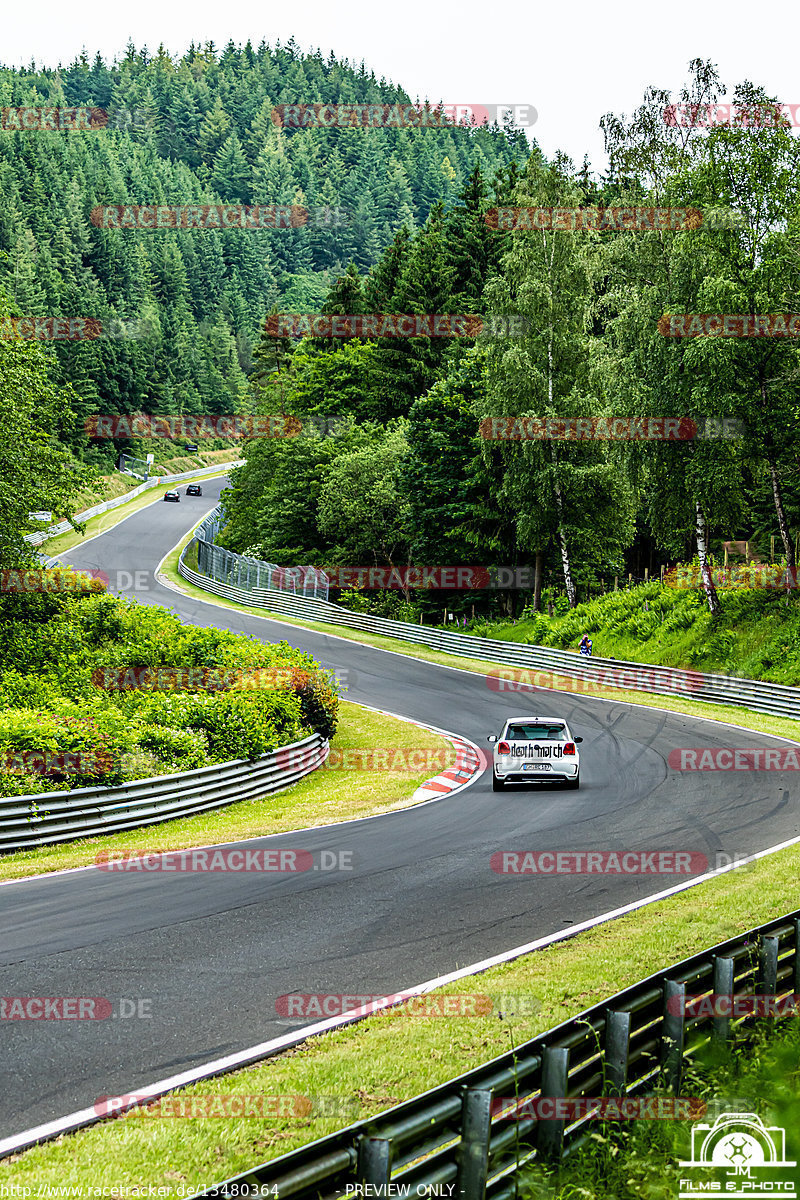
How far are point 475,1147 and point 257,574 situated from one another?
55664 millimetres

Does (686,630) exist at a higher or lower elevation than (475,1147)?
lower

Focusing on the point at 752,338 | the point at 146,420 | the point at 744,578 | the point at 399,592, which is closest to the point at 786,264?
the point at 752,338

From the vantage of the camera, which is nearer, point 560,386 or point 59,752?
point 59,752

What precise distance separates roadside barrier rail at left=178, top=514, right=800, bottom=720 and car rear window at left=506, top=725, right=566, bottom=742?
12.8 m

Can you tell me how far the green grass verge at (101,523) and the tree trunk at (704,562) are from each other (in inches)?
1371

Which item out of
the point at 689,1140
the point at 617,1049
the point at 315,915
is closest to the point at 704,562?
the point at 315,915

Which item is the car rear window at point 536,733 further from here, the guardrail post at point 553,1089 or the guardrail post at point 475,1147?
the guardrail post at point 475,1147

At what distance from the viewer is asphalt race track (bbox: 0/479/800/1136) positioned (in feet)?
25.9

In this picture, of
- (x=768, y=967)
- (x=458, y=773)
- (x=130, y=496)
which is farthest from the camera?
(x=130, y=496)

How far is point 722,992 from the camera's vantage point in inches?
288

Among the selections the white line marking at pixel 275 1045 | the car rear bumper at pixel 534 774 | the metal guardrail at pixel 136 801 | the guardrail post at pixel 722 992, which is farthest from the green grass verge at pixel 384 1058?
the car rear bumper at pixel 534 774

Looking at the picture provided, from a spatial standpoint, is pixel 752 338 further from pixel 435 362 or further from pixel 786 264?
pixel 435 362

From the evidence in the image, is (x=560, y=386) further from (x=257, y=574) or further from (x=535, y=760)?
(x=535, y=760)

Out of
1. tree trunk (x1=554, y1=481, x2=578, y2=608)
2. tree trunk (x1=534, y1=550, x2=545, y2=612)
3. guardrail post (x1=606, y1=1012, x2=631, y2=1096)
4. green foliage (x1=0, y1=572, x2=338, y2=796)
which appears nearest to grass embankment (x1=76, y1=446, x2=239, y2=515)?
tree trunk (x1=534, y1=550, x2=545, y2=612)
